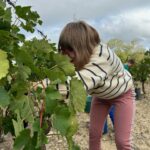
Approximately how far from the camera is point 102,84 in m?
3.13

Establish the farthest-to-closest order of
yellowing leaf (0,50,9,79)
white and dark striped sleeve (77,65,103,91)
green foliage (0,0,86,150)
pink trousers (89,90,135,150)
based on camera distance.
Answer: pink trousers (89,90,135,150) < white and dark striped sleeve (77,65,103,91) < green foliage (0,0,86,150) < yellowing leaf (0,50,9,79)

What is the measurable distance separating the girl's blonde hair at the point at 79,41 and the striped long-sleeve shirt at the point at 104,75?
0.17 ft

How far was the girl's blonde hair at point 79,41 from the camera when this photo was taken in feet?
9.05

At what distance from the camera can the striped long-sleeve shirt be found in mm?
2777

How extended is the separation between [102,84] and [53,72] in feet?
6.08

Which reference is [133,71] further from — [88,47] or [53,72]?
[53,72]

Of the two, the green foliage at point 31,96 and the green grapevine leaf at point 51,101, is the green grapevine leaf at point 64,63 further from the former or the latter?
the green grapevine leaf at point 51,101

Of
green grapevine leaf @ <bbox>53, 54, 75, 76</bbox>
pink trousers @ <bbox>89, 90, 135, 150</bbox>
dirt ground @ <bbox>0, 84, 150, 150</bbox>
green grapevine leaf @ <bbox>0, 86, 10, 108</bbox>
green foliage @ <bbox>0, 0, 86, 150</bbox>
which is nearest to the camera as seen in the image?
green grapevine leaf @ <bbox>0, 86, 10, 108</bbox>

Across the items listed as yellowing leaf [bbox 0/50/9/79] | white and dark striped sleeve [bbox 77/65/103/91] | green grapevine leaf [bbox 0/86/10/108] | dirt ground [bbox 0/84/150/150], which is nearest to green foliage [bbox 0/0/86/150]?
green grapevine leaf [bbox 0/86/10/108]

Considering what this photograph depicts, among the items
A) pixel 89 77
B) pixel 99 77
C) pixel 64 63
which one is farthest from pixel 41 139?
pixel 99 77

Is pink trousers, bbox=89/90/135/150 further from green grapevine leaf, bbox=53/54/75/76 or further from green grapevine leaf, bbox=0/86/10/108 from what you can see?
Result: green grapevine leaf, bbox=0/86/10/108

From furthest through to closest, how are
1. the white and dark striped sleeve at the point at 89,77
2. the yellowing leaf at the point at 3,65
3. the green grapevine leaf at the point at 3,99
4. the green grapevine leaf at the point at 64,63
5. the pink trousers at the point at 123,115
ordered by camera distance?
the pink trousers at the point at 123,115 < the white and dark striped sleeve at the point at 89,77 < the green grapevine leaf at the point at 64,63 < the green grapevine leaf at the point at 3,99 < the yellowing leaf at the point at 3,65

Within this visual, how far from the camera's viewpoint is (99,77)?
287 cm

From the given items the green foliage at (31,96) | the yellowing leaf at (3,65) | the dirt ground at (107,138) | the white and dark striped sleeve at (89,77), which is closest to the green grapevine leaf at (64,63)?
the green foliage at (31,96)
